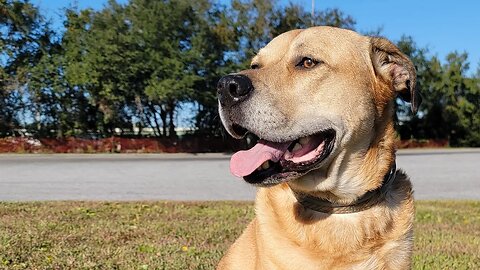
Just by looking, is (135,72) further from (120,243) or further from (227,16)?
(120,243)

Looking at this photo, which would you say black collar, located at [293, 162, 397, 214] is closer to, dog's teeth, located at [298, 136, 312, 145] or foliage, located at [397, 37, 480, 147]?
dog's teeth, located at [298, 136, 312, 145]

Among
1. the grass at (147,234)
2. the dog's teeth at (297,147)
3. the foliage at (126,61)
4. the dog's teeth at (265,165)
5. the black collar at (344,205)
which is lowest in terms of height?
the grass at (147,234)

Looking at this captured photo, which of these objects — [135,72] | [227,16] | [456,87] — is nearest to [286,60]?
[135,72]

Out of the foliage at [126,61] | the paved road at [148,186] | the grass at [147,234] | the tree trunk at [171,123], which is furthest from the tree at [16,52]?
→ the grass at [147,234]

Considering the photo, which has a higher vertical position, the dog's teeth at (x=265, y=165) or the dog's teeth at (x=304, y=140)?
the dog's teeth at (x=304, y=140)

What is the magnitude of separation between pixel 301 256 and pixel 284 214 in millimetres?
323

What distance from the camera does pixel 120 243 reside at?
6.70 m

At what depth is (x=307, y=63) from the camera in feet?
11.5

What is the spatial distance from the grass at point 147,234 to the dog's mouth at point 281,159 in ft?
8.58

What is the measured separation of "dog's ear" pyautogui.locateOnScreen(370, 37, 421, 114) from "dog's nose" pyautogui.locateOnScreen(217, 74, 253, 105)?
962mm

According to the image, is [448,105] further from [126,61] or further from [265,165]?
[265,165]

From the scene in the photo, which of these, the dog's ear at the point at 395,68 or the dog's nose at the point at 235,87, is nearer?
the dog's nose at the point at 235,87

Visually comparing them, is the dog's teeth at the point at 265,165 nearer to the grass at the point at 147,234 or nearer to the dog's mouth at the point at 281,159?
the dog's mouth at the point at 281,159

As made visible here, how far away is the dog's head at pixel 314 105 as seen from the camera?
323 cm
